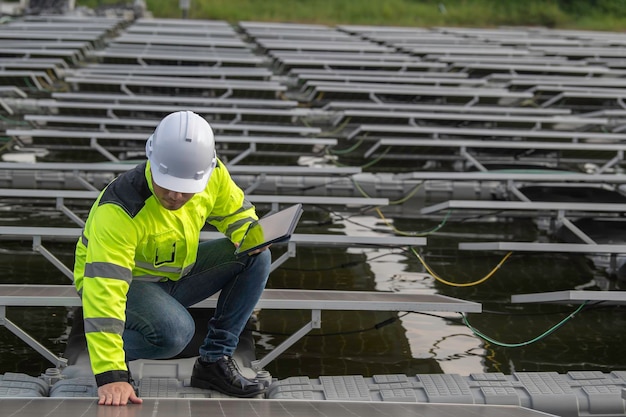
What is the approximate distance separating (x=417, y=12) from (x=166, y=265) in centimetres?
2297

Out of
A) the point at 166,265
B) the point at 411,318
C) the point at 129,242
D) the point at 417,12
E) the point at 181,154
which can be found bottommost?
the point at 417,12

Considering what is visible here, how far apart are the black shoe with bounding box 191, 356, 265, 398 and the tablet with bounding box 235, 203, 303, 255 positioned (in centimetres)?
36

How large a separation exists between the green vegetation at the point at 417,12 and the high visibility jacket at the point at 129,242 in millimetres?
20595

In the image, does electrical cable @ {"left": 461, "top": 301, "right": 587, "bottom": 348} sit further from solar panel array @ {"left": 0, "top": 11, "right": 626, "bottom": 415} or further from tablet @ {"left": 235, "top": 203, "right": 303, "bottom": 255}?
tablet @ {"left": 235, "top": 203, "right": 303, "bottom": 255}

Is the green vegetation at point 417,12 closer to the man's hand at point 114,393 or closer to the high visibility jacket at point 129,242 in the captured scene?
the high visibility jacket at point 129,242

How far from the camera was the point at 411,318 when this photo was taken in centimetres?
463

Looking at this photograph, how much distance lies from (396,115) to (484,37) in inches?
370

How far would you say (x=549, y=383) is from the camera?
327 centimetres

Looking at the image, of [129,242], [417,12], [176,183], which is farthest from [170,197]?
[417,12]

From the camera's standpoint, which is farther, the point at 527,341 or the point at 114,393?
the point at 527,341

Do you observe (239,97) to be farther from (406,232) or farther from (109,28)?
(109,28)

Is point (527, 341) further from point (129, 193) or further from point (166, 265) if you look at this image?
point (129, 193)

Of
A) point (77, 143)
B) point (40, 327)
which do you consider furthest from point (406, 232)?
point (40, 327)

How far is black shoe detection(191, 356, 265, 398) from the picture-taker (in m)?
3.10
